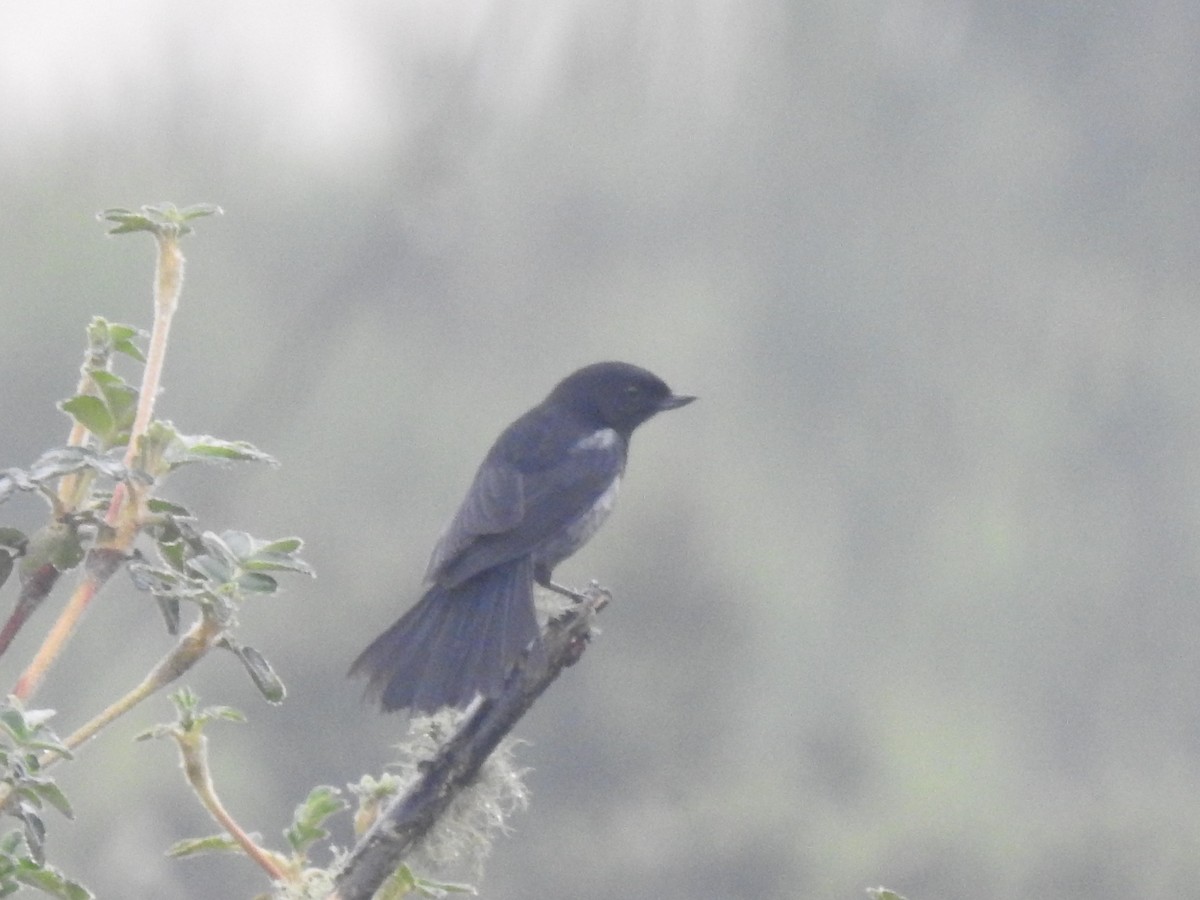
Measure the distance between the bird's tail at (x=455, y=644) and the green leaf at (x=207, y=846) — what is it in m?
0.19

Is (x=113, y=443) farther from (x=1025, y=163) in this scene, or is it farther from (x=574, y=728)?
(x=1025, y=163)

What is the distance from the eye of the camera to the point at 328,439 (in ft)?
13.9

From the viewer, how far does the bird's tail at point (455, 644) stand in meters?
1.27

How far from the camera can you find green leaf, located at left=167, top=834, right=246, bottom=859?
779 millimetres

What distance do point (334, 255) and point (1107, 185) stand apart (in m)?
2.78

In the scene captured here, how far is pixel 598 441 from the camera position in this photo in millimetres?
2119

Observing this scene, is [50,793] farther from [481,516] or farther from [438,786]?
[481,516]

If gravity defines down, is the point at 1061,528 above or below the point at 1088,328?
below

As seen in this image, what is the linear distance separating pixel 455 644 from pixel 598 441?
2.44 ft

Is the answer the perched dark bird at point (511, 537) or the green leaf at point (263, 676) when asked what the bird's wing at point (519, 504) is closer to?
the perched dark bird at point (511, 537)

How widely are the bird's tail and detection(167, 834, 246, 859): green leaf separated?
0.19 meters

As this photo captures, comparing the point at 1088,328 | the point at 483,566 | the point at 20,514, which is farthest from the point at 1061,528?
the point at 483,566

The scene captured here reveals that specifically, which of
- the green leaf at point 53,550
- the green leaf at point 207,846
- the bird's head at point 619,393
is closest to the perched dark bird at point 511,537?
the bird's head at point 619,393

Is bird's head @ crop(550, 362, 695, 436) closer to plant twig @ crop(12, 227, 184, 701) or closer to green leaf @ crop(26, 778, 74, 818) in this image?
plant twig @ crop(12, 227, 184, 701)
